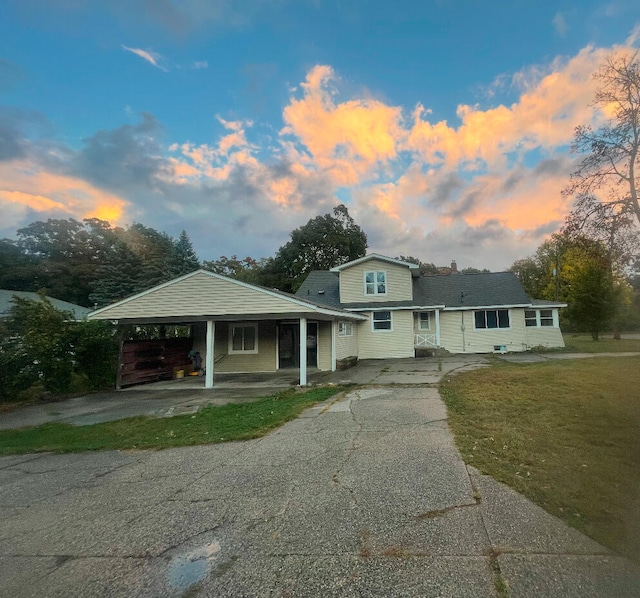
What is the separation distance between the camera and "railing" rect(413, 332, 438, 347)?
20.9m

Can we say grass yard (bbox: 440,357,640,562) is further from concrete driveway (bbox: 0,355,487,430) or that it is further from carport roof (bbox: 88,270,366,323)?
carport roof (bbox: 88,270,366,323)

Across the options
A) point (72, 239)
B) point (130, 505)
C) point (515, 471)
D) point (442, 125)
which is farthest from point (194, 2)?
point (72, 239)

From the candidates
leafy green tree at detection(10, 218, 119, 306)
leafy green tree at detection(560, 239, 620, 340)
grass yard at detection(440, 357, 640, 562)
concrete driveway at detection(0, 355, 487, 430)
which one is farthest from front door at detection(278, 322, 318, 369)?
leafy green tree at detection(10, 218, 119, 306)

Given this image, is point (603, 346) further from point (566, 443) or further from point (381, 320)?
point (566, 443)

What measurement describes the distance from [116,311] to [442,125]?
1365 cm

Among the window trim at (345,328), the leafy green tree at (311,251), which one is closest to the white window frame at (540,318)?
the window trim at (345,328)

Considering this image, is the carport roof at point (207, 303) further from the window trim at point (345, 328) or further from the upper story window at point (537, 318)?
the upper story window at point (537, 318)

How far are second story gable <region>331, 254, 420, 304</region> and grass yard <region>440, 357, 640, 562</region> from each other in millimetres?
11048

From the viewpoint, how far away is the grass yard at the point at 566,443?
3.28 m

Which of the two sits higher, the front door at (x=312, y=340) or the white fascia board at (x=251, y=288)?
the white fascia board at (x=251, y=288)

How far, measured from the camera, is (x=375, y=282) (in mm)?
21438

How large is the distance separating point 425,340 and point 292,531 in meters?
19.0

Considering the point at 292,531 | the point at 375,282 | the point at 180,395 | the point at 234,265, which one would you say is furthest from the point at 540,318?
the point at 234,265

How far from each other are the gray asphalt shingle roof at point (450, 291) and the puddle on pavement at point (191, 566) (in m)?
17.9
